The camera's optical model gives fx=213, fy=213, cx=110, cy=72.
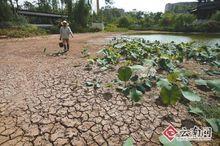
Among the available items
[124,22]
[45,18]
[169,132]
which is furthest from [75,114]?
[124,22]

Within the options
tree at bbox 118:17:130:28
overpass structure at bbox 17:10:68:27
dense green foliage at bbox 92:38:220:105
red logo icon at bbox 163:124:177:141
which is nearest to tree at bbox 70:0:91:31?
overpass structure at bbox 17:10:68:27

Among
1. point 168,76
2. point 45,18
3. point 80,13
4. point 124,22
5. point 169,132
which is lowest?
point 169,132

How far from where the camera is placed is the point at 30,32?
65.1ft

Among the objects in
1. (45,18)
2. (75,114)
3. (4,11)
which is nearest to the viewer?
(75,114)

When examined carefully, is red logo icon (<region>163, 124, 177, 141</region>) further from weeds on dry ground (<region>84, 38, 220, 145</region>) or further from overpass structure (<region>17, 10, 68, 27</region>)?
overpass structure (<region>17, 10, 68, 27</region>)

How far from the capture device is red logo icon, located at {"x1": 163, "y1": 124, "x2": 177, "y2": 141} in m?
2.93

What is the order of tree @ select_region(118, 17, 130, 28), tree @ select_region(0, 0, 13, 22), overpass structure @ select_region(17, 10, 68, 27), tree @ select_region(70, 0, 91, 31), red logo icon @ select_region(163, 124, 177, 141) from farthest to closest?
tree @ select_region(118, 17, 130, 28), overpass structure @ select_region(17, 10, 68, 27), tree @ select_region(70, 0, 91, 31), tree @ select_region(0, 0, 13, 22), red logo icon @ select_region(163, 124, 177, 141)

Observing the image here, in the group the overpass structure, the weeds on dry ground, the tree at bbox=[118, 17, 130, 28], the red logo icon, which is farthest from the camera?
the tree at bbox=[118, 17, 130, 28]

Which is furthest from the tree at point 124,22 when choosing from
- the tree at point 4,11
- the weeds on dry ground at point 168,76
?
the weeds on dry ground at point 168,76

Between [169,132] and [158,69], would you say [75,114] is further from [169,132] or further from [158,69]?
[158,69]

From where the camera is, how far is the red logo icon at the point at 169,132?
2925mm

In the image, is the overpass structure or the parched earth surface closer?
the parched earth surface

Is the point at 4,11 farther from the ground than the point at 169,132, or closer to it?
farther from the ground

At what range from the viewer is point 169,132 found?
304 centimetres
